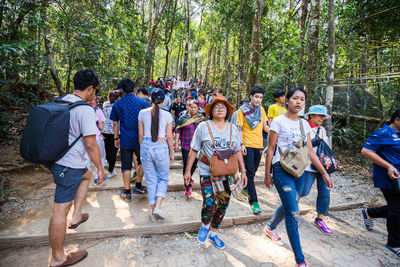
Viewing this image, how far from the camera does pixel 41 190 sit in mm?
3875

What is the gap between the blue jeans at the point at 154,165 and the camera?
2.99 meters

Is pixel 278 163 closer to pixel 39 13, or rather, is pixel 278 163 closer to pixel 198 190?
pixel 198 190

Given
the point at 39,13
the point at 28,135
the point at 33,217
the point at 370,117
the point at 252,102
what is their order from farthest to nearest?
the point at 370,117, the point at 39,13, the point at 252,102, the point at 33,217, the point at 28,135

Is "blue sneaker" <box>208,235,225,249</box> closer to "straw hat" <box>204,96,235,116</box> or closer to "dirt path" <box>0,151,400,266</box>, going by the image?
"dirt path" <box>0,151,400,266</box>

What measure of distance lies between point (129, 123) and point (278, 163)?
246cm

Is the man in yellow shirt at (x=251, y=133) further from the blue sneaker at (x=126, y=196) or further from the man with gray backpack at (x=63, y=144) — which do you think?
the man with gray backpack at (x=63, y=144)

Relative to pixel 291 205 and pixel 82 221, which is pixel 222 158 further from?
pixel 82 221

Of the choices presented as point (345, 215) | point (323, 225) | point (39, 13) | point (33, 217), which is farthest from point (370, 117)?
point (39, 13)

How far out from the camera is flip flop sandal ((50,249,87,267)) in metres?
2.22

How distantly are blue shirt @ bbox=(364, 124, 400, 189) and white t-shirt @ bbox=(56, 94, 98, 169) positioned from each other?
368 cm

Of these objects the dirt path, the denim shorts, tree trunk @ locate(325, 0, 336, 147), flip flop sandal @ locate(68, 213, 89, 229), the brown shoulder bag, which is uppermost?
tree trunk @ locate(325, 0, 336, 147)

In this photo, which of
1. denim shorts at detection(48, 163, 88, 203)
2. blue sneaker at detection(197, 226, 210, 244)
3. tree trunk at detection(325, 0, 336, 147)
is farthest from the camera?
tree trunk at detection(325, 0, 336, 147)

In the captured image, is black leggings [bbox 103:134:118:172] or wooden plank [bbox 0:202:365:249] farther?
black leggings [bbox 103:134:118:172]

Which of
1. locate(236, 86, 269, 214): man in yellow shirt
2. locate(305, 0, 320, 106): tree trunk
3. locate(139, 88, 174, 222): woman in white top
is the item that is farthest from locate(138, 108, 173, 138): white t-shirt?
locate(305, 0, 320, 106): tree trunk
